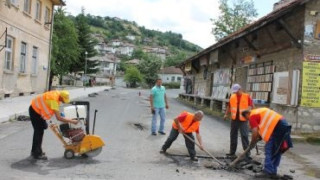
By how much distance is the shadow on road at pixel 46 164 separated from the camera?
7.85 meters

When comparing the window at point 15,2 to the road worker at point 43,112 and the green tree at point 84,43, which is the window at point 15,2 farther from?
the green tree at point 84,43

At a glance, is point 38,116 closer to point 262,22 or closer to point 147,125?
point 147,125

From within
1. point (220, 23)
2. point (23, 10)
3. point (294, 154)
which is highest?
point (220, 23)

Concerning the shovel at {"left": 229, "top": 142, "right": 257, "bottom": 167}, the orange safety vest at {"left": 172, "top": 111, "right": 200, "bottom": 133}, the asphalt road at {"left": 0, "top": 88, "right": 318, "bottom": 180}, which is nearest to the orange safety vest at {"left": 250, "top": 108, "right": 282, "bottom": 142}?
the shovel at {"left": 229, "top": 142, "right": 257, "bottom": 167}

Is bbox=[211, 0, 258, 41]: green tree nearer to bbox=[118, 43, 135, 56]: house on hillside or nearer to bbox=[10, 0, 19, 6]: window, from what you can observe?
bbox=[10, 0, 19, 6]: window

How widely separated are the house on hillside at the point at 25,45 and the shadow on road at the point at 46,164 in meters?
14.1

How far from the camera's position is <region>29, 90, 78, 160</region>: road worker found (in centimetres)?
874

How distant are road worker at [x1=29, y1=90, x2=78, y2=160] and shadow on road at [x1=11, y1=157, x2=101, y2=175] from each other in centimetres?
22

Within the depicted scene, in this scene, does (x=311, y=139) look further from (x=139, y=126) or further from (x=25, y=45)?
(x=25, y=45)

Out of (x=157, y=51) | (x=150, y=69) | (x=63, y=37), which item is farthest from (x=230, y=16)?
(x=157, y=51)

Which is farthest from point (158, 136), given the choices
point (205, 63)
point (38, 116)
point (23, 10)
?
point (205, 63)

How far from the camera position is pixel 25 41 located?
86.2ft

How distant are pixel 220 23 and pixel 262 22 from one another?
133 feet

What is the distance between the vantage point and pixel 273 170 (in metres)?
8.18
